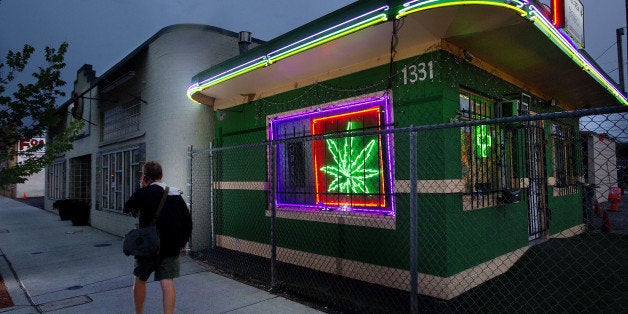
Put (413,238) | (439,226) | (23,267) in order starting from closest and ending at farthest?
(413,238), (439,226), (23,267)

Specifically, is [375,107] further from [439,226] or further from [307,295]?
[307,295]

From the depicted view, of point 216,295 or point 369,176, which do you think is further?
point 369,176

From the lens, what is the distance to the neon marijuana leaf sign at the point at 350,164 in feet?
19.8

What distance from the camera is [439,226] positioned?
495 cm

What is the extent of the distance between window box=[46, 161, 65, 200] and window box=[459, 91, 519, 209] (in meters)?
18.3

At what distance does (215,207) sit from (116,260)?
2.32 meters

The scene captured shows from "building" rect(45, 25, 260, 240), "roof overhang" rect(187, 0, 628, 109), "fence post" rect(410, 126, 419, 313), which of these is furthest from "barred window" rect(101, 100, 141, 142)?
"fence post" rect(410, 126, 419, 313)

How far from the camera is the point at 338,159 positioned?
21.0ft

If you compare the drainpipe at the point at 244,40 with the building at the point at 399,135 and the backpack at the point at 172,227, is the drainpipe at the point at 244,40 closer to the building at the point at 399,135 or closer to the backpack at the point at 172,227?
the building at the point at 399,135

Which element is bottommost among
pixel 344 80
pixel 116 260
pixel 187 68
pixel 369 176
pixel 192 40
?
pixel 116 260

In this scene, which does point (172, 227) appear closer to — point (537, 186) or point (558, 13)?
point (558, 13)

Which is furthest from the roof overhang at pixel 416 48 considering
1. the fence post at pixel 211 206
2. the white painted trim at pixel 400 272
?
the white painted trim at pixel 400 272

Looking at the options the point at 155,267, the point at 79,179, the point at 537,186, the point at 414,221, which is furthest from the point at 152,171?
the point at 79,179

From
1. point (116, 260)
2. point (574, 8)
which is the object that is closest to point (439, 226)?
point (574, 8)
